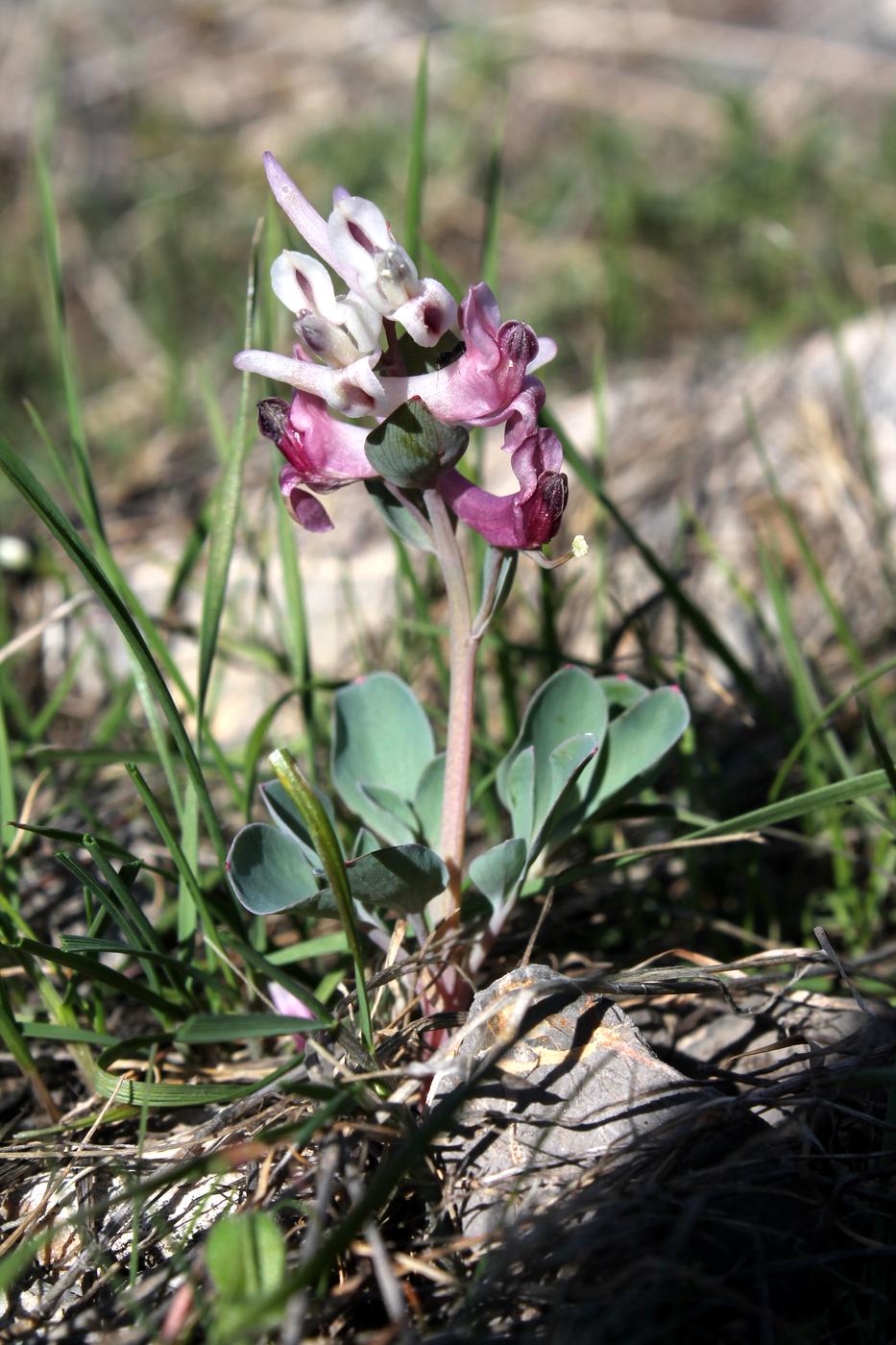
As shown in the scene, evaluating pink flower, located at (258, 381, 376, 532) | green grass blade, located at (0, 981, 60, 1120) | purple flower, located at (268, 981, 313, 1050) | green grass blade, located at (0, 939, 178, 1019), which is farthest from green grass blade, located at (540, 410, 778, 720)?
green grass blade, located at (0, 981, 60, 1120)

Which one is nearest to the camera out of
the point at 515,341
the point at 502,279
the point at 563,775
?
the point at 515,341

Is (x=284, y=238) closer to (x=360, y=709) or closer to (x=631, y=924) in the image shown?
(x=360, y=709)

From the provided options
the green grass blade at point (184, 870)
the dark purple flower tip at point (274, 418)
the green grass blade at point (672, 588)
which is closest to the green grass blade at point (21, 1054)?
the green grass blade at point (184, 870)

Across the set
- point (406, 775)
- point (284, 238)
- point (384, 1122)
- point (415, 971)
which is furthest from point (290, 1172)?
point (284, 238)

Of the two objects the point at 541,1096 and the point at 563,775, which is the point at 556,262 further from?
the point at 541,1096

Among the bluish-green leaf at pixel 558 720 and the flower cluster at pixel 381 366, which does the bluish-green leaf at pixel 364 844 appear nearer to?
the bluish-green leaf at pixel 558 720

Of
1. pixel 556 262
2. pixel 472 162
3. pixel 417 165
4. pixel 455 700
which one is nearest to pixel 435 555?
pixel 455 700

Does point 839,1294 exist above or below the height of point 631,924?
below
